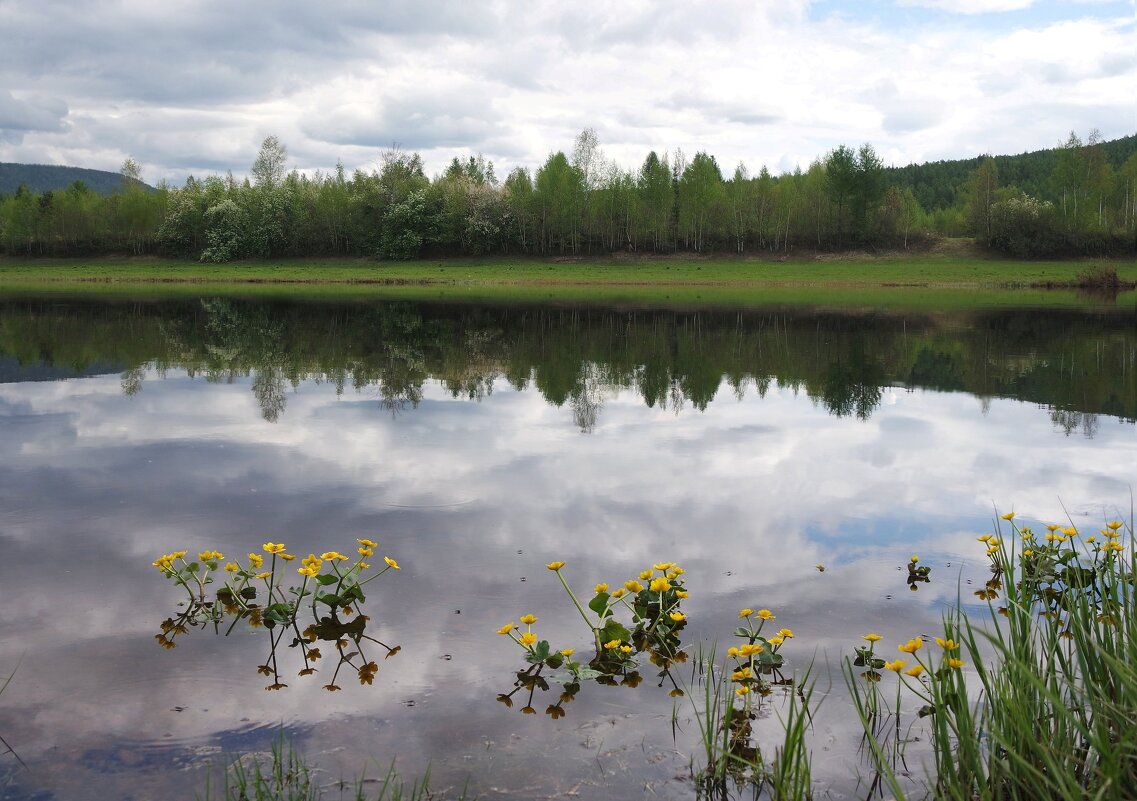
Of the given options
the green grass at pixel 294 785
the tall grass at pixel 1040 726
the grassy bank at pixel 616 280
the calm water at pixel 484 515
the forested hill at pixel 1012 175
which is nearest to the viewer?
the tall grass at pixel 1040 726

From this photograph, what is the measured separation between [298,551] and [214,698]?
3090 mm

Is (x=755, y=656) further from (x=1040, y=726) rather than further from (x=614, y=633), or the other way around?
(x=1040, y=726)

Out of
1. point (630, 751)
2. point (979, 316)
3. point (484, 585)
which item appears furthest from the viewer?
point (979, 316)

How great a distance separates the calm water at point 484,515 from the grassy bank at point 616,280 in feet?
115

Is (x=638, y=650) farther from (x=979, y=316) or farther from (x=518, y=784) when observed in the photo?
(x=979, y=316)

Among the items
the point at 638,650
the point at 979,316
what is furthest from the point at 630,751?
the point at 979,316

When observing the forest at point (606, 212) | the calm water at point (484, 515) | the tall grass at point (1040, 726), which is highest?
the forest at point (606, 212)

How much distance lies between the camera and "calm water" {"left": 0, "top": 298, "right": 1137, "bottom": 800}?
5832mm

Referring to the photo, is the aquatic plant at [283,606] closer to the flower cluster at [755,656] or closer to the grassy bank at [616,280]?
the flower cluster at [755,656]

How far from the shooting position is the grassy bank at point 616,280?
6216 centimetres

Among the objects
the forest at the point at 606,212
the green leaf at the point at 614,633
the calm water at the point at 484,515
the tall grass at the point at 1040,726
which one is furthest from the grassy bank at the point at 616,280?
the tall grass at the point at 1040,726

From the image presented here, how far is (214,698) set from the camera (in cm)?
627

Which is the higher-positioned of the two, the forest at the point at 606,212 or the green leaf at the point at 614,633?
the forest at the point at 606,212

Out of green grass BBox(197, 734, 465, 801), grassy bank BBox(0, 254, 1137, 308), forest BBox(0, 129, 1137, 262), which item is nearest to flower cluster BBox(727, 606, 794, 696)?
green grass BBox(197, 734, 465, 801)
